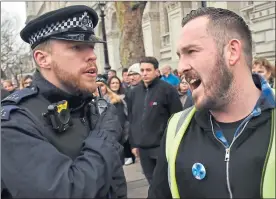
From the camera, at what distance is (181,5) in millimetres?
19219

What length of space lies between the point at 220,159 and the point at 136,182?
507 cm

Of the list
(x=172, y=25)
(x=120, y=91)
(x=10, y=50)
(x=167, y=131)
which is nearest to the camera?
(x=167, y=131)

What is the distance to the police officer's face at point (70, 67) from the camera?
2.06 metres

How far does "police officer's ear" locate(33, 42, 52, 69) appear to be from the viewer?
2.08 meters

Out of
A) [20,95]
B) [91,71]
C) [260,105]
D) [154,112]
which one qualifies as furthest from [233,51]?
[154,112]

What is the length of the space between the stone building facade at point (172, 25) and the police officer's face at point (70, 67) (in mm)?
6180

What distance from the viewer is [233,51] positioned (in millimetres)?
1861

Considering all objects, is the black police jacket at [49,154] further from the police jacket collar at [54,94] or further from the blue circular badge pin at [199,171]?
the blue circular badge pin at [199,171]

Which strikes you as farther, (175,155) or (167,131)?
(167,131)

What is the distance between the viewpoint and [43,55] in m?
2.10

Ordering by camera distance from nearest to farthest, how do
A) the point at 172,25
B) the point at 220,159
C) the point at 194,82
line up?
the point at 220,159 < the point at 194,82 < the point at 172,25

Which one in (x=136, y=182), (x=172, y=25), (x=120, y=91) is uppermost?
(x=172, y=25)

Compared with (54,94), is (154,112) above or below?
below

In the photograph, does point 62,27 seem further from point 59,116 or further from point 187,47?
point 187,47
